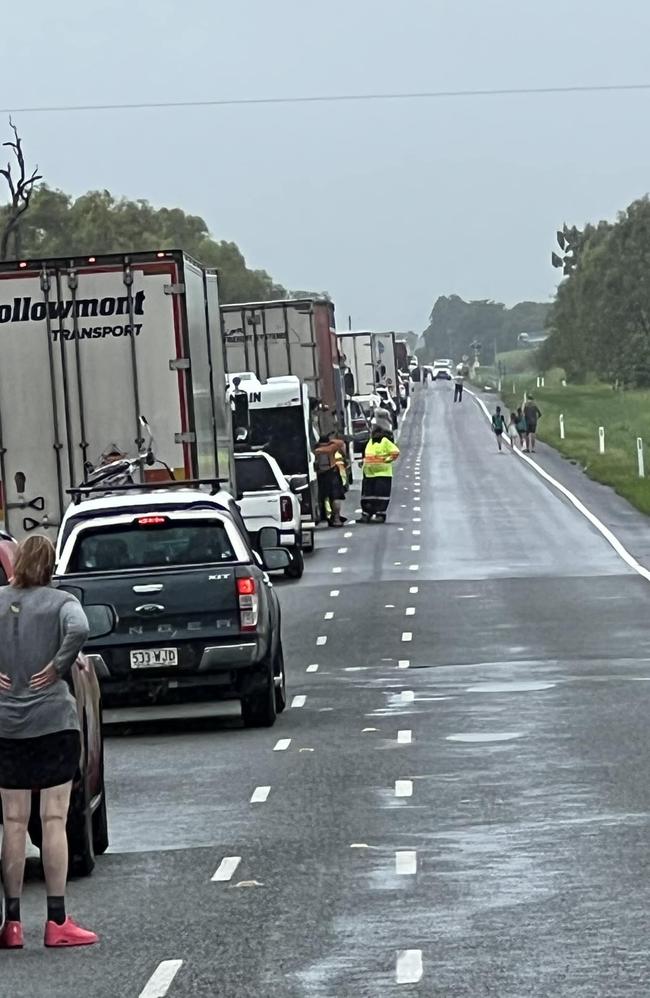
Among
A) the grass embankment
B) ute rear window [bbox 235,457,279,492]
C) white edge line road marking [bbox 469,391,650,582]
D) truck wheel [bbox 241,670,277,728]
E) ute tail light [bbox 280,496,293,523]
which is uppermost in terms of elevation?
ute rear window [bbox 235,457,279,492]

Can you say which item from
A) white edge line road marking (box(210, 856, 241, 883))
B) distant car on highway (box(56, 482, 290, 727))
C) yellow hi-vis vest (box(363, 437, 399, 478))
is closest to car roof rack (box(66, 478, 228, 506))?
distant car on highway (box(56, 482, 290, 727))

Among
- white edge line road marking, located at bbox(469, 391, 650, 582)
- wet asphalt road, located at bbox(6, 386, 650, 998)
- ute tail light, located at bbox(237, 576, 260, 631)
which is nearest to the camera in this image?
wet asphalt road, located at bbox(6, 386, 650, 998)

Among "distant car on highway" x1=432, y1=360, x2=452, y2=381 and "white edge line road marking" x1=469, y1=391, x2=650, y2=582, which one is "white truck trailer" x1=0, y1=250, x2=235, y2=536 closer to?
"white edge line road marking" x1=469, y1=391, x2=650, y2=582

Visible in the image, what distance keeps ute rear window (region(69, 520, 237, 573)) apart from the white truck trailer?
5.93 m

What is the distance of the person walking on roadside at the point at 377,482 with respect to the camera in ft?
149

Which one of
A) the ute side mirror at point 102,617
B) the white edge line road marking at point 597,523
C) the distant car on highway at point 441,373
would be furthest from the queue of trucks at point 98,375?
the distant car on highway at point 441,373

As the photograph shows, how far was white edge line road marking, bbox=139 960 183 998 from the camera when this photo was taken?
8.72 m

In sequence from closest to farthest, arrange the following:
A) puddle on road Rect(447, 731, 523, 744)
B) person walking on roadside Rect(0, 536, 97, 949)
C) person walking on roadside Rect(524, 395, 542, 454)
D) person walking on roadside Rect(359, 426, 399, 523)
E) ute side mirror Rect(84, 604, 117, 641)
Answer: person walking on roadside Rect(0, 536, 97, 949) → ute side mirror Rect(84, 604, 117, 641) → puddle on road Rect(447, 731, 523, 744) → person walking on roadside Rect(359, 426, 399, 523) → person walking on roadside Rect(524, 395, 542, 454)

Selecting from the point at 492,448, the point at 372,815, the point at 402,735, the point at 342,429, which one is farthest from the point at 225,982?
the point at 492,448

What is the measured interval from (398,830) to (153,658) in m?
5.36

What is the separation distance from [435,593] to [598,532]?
1083cm

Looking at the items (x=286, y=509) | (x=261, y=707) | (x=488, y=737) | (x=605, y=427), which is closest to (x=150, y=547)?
(x=261, y=707)

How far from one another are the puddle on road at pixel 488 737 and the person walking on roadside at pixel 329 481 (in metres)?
28.4

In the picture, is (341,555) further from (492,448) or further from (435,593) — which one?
(492,448)
